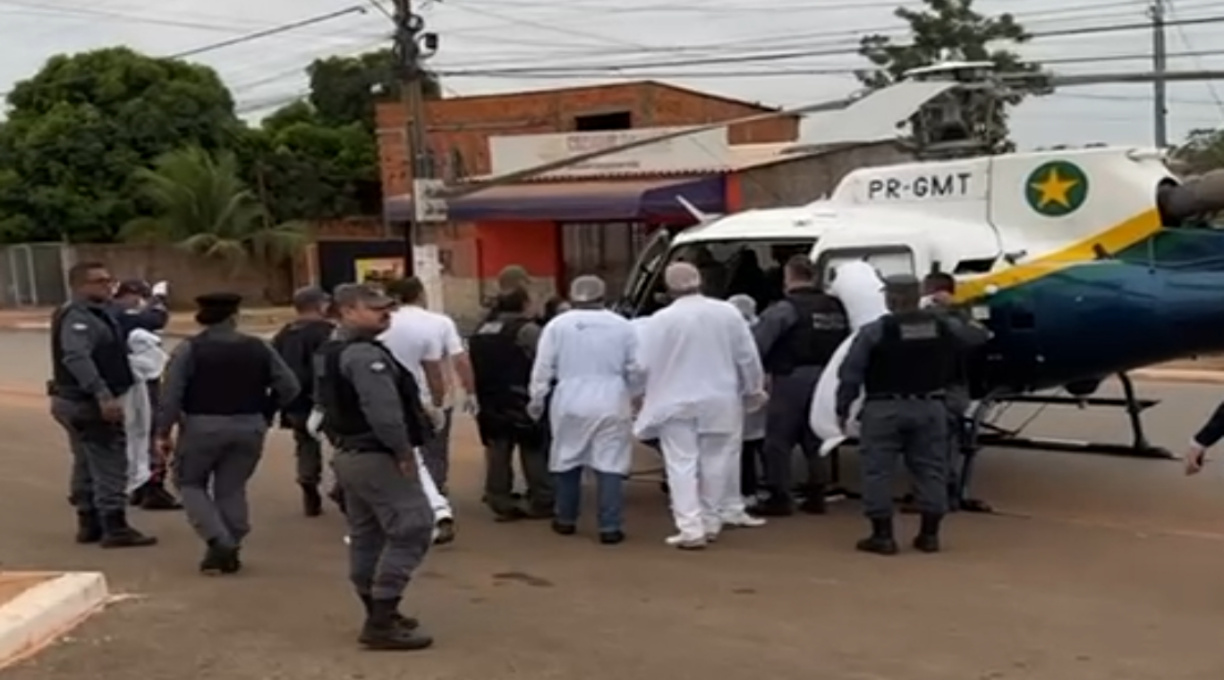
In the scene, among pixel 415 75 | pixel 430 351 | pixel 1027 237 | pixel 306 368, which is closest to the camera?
pixel 430 351

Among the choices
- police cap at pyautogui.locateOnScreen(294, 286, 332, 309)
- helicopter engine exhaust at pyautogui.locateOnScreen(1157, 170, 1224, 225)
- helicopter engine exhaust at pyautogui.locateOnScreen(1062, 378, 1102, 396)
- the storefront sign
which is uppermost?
the storefront sign

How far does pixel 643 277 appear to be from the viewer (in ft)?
42.0

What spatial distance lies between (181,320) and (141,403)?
97.3ft

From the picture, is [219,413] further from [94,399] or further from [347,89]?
[347,89]

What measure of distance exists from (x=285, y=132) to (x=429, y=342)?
44.6 meters

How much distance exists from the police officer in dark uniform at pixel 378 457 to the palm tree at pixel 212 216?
37.9m

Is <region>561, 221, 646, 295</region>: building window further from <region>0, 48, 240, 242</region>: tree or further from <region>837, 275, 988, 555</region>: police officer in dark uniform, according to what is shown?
<region>837, 275, 988, 555</region>: police officer in dark uniform

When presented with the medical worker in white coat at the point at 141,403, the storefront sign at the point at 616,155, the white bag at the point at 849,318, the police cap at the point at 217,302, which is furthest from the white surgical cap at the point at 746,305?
the storefront sign at the point at 616,155

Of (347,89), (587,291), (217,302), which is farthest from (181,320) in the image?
(217,302)

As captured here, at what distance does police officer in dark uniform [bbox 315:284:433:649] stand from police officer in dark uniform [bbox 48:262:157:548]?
9.56ft

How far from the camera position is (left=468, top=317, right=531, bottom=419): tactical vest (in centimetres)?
1053

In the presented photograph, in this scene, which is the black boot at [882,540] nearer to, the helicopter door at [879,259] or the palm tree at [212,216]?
the helicopter door at [879,259]

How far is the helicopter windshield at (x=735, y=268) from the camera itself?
1228 centimetres

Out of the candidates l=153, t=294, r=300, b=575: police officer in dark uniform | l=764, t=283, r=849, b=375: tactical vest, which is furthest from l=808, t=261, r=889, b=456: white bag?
l=153, t=294, r=300, b=575: police officer in dark uniform
